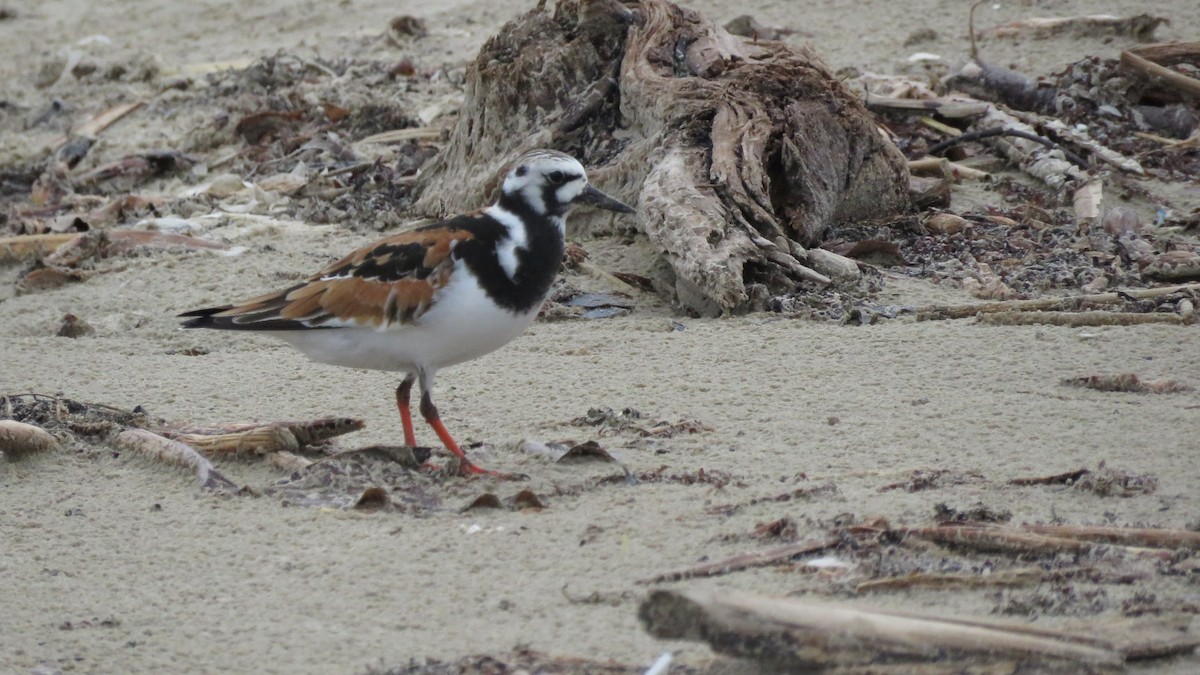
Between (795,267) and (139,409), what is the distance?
7.72ft

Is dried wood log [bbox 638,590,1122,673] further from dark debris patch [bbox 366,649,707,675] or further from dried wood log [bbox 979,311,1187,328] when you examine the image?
dried wood log [bbox 979,311,1187,328]

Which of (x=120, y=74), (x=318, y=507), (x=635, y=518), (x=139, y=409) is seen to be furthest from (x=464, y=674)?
(x=120, y=74)

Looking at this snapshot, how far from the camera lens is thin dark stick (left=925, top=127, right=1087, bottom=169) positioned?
6473 mm

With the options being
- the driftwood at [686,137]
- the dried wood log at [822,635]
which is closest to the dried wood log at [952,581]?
the dried wood log at [822,635]

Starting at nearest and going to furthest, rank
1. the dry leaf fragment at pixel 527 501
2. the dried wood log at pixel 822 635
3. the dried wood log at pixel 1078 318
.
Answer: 1. the dried wood log at pixel 822 635
2. the dry leaf fragment at pixel 527 501
3. the dried wood log at pixel 1078 318

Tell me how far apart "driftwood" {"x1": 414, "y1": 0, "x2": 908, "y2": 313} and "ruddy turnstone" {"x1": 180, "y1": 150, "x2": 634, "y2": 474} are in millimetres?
1050

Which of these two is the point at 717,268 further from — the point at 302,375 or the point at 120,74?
the point at 120,74

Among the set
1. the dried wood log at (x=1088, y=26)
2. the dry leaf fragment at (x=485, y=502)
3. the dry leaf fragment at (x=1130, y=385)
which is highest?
the dried wood log at (x=1088, y=26)

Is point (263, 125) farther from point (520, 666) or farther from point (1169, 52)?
point (520, 666)

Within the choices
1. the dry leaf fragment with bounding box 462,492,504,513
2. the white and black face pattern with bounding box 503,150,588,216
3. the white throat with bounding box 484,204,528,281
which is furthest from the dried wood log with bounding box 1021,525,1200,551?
the white and black face pattern with bounding box 503,150,588,216

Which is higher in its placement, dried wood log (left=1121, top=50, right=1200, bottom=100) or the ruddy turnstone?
dried wood log (left=1121, top=50, right=1200, bottom=100)

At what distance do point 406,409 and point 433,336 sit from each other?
1.19ft

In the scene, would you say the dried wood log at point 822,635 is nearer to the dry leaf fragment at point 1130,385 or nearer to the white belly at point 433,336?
the white belly at point 433,336

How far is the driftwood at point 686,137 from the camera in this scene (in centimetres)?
532
